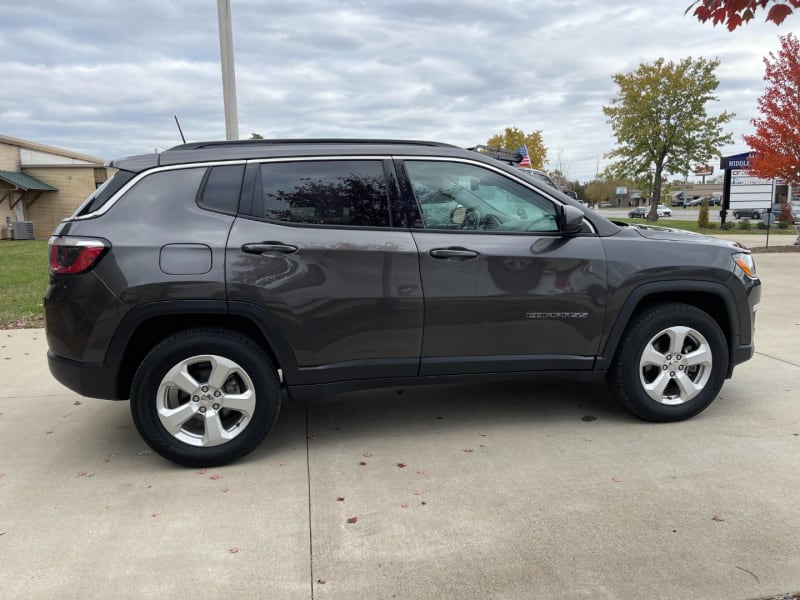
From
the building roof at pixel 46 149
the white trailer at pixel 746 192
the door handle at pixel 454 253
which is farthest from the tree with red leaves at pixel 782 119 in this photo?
the building roof at pixel 46 149

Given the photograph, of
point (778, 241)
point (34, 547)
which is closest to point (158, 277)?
point (34, 547)

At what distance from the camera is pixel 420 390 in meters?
5.08

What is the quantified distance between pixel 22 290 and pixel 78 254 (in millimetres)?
7979

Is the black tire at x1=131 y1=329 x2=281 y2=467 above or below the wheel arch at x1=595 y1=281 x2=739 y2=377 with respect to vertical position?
below

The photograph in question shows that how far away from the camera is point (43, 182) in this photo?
27859 millimetres

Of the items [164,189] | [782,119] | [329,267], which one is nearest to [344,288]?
[329,267]

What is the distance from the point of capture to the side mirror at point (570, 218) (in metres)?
3.77

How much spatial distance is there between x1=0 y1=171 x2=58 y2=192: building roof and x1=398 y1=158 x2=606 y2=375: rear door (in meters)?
26.5

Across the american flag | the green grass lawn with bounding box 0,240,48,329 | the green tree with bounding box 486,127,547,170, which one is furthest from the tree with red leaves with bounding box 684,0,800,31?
the green tree with bounding box 486,127,547,170

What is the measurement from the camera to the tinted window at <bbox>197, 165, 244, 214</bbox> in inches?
141

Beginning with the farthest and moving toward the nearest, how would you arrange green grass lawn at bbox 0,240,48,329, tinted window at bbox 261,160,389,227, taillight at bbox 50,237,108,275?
green grass lawn at bbox 0,240,48,329 < tinted window at bbox 261,160,389,227 < taillight at bbox 50,237,108,275

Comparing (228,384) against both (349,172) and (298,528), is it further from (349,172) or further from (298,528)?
(349,172)

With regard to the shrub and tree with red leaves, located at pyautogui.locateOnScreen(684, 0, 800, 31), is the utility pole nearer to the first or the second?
tree with red leaves, located at pyautogui.locateOnScreen(684, 0, 800, 31)

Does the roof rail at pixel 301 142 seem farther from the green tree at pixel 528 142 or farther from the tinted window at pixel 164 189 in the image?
the green tree at pixel 528 142
